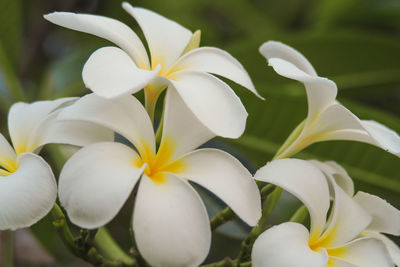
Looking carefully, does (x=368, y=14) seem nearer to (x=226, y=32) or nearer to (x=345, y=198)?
(x=226, y=32)

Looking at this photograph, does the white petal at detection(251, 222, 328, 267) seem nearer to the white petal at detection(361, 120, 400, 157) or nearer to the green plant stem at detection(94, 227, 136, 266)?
the white petal at detection(361, 120, 400, 157)

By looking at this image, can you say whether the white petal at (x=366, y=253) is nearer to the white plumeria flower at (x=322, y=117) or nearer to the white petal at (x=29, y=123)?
the white plumeria flower at (x=322, y=117)

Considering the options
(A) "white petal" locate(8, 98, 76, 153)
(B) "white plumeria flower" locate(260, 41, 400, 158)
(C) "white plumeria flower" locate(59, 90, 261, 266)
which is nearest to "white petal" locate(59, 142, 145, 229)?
(C) "white plumeria flower" locate(59, 90, 261, 266)

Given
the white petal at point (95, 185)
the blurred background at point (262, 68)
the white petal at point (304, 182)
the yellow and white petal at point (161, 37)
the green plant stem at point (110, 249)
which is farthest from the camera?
the blurred background at point (262, 68)

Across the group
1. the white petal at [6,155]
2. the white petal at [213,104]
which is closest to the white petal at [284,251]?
the white petal at [213,104]

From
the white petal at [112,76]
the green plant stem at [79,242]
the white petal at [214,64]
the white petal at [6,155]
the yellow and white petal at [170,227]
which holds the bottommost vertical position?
the green plant stem at [79,242]

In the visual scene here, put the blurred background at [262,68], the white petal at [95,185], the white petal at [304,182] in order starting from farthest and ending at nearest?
1. the blurred background at [262,68]
2. the white petal at [304,182]
3. the white petal at [95,185]

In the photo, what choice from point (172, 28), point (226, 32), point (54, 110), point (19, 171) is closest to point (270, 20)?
point (226, 32)
